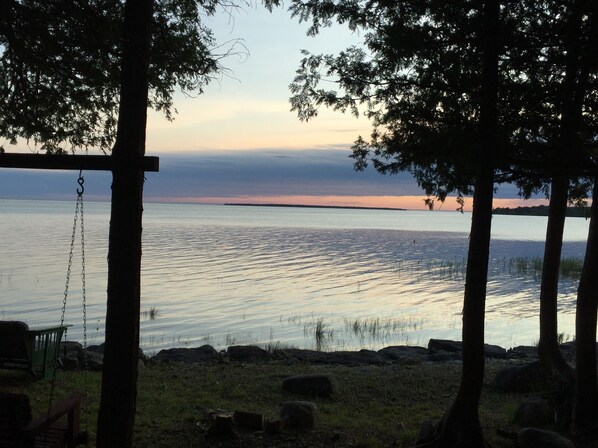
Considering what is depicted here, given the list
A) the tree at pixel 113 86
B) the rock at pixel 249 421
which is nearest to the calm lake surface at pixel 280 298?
the tree at pixel 113 86

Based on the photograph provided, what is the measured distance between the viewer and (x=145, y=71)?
637 cm

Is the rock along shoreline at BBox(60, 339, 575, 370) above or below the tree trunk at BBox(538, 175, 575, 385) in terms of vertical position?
below

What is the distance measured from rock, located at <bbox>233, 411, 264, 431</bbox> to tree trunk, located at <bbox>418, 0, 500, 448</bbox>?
195cm

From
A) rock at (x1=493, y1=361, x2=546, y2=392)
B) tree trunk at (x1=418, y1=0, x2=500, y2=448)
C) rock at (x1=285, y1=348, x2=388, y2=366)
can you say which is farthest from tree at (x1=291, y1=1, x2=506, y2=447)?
rock at (x1=285, y1=348, x2=388, y2=366)

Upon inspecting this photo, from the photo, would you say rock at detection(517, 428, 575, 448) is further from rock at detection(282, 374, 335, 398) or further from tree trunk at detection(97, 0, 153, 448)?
tree trunk at detection(97, 0, 153, 448)

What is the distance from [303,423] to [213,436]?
1243mm

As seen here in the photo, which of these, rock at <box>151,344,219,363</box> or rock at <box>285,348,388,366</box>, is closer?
rock at <box>151,344,219,363</box>

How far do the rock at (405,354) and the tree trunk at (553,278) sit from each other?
6.10 meters

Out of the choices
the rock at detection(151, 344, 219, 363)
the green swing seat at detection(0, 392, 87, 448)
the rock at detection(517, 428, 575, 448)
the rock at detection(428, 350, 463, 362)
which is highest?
the green swing seat at detection(0, 392, 87, 448)

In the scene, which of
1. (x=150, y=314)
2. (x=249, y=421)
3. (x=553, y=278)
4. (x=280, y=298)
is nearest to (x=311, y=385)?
(x=249, y=421)

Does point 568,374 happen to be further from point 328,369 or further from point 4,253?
point 4,253

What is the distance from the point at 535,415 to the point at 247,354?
9288mm

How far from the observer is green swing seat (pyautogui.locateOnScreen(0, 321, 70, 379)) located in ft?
35.8

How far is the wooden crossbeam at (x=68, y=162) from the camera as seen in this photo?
6.21 metres
